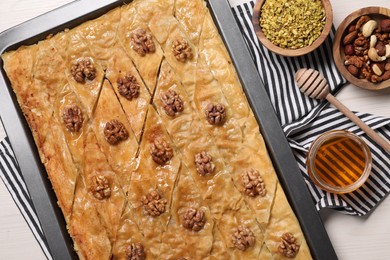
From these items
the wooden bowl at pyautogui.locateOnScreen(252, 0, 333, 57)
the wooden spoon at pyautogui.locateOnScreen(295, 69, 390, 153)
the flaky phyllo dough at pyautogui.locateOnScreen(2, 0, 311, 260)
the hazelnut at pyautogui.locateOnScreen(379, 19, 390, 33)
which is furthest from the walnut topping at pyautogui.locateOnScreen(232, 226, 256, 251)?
the hazelnut at pyautogui.locateOnScreen(379, 19, 390, 33)

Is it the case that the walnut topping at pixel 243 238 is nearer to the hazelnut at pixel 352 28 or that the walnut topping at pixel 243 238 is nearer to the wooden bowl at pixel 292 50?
the wooden bowl at pixel 292 50

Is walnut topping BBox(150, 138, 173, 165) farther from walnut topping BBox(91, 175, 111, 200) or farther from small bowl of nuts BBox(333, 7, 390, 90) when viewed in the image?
small bowl of nuts BBox(333, 7, 390, 90)

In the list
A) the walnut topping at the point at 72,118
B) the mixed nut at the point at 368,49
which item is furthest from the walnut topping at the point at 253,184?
the walnut topping at the point at 72,118

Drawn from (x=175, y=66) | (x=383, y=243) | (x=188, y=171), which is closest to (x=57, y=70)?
(x=175, y=66)

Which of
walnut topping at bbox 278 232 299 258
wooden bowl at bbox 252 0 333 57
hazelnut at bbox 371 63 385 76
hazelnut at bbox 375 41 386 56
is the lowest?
walnut topping at bbox 278 232 299 258

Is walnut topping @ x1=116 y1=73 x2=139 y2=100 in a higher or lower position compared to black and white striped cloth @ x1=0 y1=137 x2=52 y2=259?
higher

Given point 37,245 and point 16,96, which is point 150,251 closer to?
point 37,245
